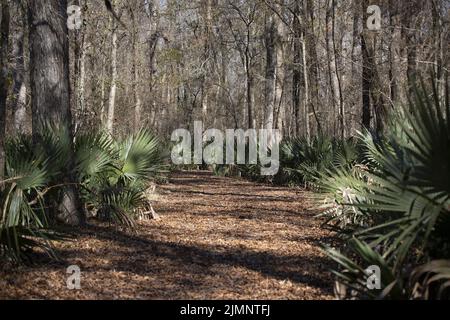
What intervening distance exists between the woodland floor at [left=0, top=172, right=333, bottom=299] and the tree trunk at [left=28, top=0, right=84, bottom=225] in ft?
1.88

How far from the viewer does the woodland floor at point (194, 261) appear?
17.6ft

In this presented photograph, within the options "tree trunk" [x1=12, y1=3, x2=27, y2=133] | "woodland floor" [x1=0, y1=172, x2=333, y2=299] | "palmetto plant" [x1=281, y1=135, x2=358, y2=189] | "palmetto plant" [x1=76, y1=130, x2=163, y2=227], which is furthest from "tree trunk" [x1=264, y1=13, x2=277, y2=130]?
"palmetto plant" [x1=76, y1=130, x2=163, y2=227]

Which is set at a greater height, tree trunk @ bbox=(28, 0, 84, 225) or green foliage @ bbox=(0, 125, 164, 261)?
tree trunk @ bbox=(28, 0, 84, 225)

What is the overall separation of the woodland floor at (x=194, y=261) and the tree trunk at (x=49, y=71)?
572 millimetres

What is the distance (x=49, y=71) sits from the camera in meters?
8.50

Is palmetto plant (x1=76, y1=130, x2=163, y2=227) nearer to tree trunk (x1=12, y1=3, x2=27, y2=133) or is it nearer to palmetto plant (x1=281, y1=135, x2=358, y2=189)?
palmetto plant (x1=281, y1=135, x2=358, y2=189)

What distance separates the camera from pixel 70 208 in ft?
27.9

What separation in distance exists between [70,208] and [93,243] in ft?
3.95

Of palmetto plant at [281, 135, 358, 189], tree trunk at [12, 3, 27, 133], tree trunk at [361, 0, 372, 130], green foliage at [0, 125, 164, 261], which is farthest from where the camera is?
tree trunk at [12, 3, 27, 133]

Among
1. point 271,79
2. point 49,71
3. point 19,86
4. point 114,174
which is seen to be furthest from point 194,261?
point 19,86

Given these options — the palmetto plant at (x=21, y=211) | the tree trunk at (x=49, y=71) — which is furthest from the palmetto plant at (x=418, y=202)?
the tree trunk at (x=49, y=71)

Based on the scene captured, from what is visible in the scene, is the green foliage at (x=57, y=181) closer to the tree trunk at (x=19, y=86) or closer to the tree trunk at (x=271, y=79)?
the tree trunk at (x=271, y=79)

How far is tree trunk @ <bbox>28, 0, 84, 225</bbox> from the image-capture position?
8.45m
